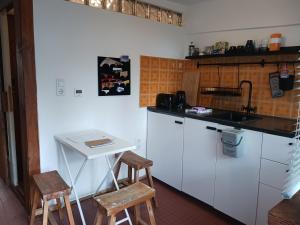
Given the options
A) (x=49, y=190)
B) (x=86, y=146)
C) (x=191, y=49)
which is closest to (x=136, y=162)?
(x=86, y=146)

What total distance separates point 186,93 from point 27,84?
2.02 m

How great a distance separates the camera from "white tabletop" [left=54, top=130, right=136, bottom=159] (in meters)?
1.81

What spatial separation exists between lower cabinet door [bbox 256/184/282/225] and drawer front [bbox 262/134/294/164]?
267mm

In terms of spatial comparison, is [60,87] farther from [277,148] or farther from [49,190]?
[277,148]

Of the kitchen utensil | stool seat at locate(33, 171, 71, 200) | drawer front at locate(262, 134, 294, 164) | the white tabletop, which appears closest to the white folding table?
the white tabletop

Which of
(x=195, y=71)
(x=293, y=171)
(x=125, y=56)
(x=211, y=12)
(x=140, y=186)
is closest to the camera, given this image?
(x=293, y=171)

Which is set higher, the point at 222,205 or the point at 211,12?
the point at 211,12

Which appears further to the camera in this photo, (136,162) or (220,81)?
(220,81)

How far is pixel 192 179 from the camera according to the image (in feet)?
8.71

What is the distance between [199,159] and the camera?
2.55 metres

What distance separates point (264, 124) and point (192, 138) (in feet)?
2.43

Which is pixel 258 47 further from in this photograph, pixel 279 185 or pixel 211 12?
pixel 279 185

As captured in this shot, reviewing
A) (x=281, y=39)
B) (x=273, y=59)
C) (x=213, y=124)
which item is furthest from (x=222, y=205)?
(x=281, y=39)

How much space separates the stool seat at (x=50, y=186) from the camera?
1.83 metres
